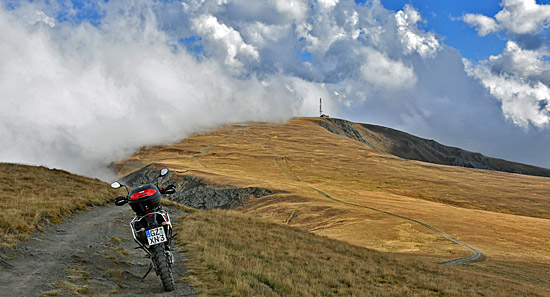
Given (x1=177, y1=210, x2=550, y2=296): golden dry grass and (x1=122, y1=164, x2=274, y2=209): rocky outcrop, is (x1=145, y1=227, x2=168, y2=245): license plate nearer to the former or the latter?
(x1=177, y1=210, x2=550, y2=296): golden dry grass

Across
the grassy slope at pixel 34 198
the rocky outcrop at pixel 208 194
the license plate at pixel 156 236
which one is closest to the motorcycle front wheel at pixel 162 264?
the license plate at pixel 156 236

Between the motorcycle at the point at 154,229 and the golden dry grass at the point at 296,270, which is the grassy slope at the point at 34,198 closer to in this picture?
the motorcycle at the point at 154,229

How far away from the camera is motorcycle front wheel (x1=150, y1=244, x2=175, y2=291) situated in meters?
9.34

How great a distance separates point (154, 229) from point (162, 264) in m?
0.89

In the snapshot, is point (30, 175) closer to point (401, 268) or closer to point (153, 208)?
point (153, 208)

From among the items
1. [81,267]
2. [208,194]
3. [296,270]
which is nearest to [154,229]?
[81,267]

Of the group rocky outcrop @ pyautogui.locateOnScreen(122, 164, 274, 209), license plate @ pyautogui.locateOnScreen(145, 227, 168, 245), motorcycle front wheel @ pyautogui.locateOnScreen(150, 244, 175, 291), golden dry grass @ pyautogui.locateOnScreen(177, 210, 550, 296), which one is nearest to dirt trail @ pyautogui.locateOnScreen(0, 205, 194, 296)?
motorcycle front wheel @ pyautogui.locateOnScreen(150, 244, 175, 291)

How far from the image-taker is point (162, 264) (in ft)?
30.7

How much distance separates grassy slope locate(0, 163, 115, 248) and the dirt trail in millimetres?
678

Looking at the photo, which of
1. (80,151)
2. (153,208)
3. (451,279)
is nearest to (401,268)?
(451,279)

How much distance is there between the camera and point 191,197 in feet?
268

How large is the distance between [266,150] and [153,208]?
486ft

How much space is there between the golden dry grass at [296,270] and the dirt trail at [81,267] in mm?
1128

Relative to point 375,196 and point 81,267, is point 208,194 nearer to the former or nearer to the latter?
point 375,196
